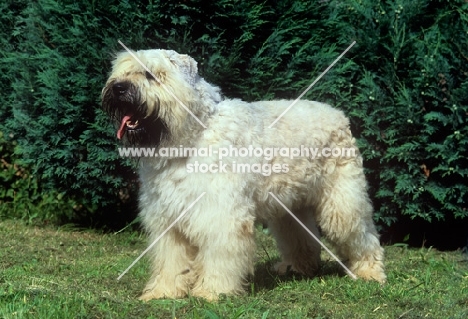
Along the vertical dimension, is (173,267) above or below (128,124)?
below

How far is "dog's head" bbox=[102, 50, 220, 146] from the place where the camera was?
479 centimetres

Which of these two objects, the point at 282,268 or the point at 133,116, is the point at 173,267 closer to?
the point at 133,116

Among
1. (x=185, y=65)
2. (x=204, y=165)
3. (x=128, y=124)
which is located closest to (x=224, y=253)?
(x=204, y=165)

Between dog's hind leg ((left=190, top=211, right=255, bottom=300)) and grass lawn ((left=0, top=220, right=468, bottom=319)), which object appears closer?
grass lawn ((left=0, top=220, right=468, bottom=319))

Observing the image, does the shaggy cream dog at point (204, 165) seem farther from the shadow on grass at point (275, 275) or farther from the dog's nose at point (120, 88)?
the shadow on grass at point (275, 275)

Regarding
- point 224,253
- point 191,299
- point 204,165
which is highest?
point 204,165

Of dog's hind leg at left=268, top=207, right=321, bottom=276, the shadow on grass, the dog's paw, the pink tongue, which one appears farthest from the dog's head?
the dog's paw

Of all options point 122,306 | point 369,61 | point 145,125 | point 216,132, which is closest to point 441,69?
point 369,61

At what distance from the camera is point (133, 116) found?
15.9 feet

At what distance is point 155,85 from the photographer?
4.84 m

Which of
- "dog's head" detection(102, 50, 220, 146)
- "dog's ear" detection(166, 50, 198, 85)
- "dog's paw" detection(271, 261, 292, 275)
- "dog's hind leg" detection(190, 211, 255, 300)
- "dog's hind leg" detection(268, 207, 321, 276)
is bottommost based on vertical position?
"dog's paw" detection(271, 261, 292, 275)

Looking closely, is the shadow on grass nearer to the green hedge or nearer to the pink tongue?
the green hedge

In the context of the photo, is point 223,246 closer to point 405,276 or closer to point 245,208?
point 245,208

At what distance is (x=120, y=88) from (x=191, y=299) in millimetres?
1436
